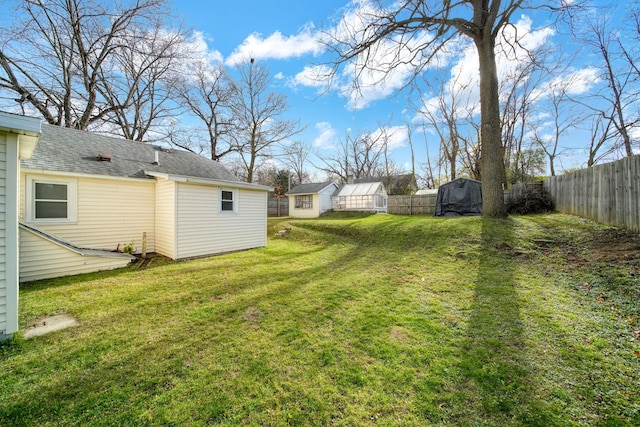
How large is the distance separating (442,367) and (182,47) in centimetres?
2025

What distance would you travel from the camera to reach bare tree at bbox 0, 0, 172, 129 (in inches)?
440

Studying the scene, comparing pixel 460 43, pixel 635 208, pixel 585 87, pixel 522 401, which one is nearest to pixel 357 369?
pixel 522 401

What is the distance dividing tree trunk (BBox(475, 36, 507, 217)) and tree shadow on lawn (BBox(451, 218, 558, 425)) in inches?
223

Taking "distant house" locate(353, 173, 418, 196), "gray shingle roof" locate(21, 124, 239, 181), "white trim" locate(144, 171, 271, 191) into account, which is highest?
"distant house" locate(353, 173, 418, 196)

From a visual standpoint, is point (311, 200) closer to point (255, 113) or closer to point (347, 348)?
point (255, 113)

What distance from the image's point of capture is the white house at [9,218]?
9.70 feet

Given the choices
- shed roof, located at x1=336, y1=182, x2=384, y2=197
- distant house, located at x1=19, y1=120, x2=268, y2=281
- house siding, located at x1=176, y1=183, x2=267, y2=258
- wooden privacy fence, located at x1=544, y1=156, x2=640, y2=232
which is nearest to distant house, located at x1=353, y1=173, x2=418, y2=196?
shed roof, located at x1=336, y1=182, x2=384, y2=197

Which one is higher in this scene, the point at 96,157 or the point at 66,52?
the point at 66,52

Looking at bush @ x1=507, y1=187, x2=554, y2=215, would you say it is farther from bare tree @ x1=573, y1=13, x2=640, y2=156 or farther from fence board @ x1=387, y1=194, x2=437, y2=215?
bare tree @ x1=573, y1=13, x2=640, y2=156

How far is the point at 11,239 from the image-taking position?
9.88 ft

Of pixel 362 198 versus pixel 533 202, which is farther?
pixel 362 198

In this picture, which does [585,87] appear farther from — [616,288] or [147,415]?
[147,415]

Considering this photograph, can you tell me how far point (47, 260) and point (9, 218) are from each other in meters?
3.97

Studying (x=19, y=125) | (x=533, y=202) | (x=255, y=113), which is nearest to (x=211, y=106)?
(x=255, y=113)
